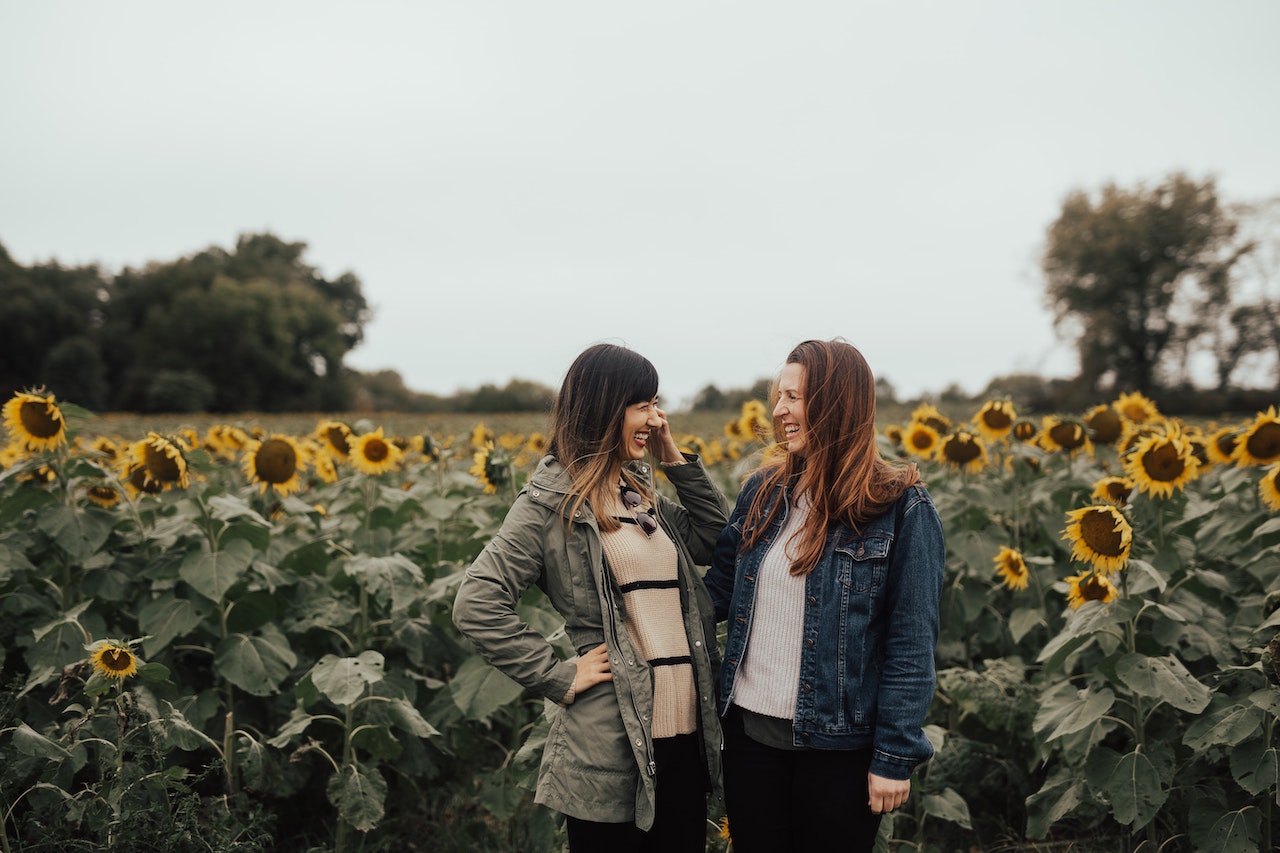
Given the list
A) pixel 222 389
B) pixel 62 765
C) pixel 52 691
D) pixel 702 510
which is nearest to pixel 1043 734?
pixel 702 510

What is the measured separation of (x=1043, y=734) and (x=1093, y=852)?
49 centimetres

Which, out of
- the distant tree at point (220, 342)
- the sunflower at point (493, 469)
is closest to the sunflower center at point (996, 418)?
the sunflower at point (493, 469)

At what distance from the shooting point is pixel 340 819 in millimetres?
3422

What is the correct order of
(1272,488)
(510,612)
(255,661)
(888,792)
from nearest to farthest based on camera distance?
(888,792), (510,612), (255,661), (1272,488)

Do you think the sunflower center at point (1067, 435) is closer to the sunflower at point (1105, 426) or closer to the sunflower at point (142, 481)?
the sunflower at point (1105, 426)

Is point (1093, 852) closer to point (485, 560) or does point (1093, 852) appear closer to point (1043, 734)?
point (1043, 734)

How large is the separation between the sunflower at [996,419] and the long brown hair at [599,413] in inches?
127

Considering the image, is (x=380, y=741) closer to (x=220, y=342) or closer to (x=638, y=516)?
(x=638, y=516)

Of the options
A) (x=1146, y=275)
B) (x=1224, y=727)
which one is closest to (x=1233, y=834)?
(x=1224, y=727)

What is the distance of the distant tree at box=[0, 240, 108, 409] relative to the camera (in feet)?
148

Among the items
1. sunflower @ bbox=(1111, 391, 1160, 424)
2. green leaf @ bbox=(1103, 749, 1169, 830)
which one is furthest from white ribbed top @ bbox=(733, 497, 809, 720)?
sunflower @ bbox=(1111, 391, 1160, 424)

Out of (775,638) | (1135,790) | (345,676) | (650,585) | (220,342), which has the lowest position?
(1135,790)

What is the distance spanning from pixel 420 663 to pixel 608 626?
1.86 metres

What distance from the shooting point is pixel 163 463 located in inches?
158
